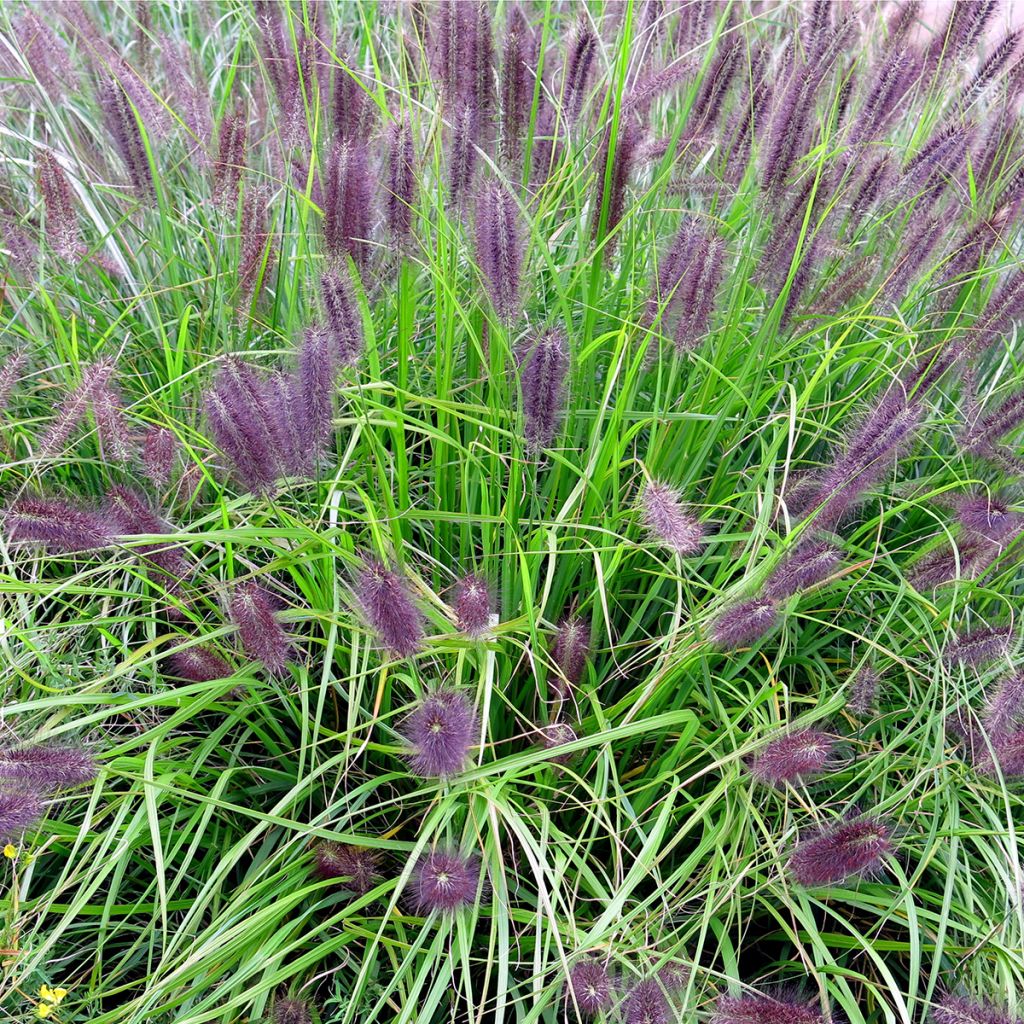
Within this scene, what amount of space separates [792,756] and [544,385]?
0.77 m

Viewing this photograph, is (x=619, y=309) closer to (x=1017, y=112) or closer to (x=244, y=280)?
(x=244, y=280)

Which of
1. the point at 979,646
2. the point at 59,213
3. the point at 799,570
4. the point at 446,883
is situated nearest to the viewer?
the point at 446,883

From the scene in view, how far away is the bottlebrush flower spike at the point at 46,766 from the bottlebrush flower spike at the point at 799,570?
46.9 inches

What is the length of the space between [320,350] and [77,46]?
296 centimetres

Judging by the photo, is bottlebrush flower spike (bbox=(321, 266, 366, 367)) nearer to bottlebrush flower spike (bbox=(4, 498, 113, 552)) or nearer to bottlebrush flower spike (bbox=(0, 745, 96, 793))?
bottlebrush flower spike (bbox=(4, 498, 113, 552))

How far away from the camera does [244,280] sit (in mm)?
2258

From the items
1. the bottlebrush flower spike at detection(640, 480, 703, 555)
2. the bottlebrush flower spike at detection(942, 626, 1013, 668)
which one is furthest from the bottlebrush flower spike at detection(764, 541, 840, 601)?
the bottlebrush flower spike at detection(942, 626, 1013, 668)

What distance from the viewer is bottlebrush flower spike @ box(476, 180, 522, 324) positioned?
183 centimetres

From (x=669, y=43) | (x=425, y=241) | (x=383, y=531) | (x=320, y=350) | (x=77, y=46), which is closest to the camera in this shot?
(x=320, y=350)

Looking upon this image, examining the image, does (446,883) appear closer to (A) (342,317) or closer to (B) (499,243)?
(A) (342,317)

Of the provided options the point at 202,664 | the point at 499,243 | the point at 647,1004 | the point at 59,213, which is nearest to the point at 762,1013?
the point at 647,1004

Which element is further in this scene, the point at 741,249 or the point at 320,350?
the point at 741,249

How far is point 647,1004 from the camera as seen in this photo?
1.58 metres

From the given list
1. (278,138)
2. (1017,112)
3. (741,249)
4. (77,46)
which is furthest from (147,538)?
(77,46)
